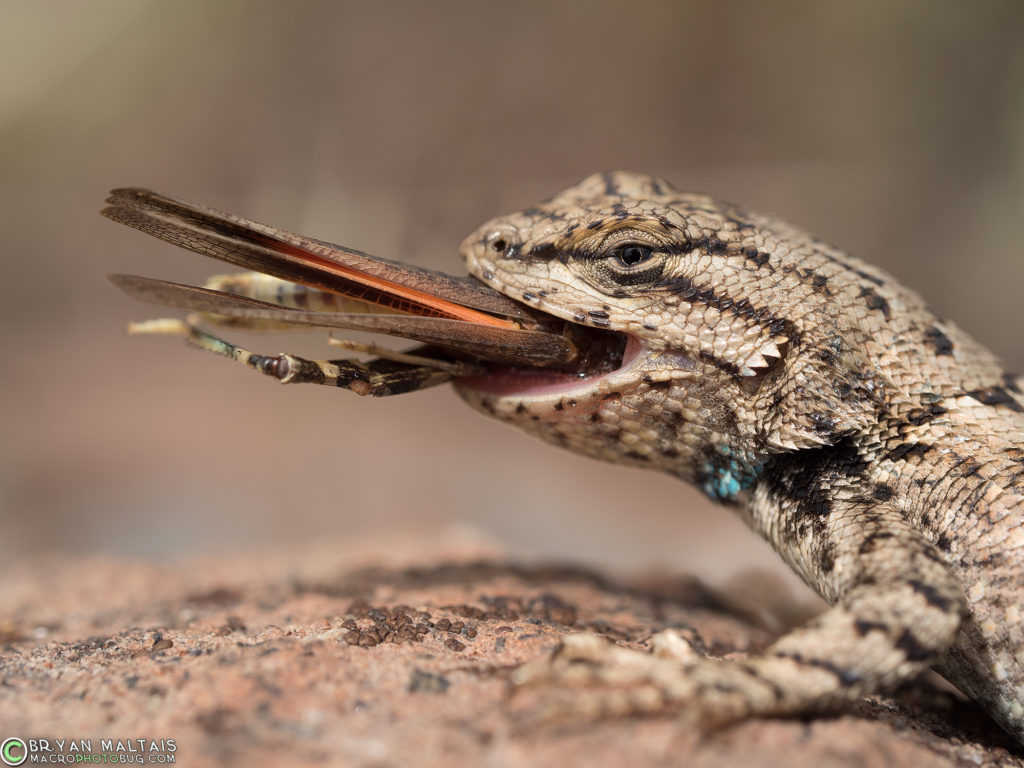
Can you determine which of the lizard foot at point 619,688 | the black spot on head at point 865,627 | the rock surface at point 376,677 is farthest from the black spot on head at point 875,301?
the lizard foot at point 619,688

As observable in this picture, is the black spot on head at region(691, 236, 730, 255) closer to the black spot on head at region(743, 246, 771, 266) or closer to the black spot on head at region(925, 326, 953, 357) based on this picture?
the black spot on head at region(743, 246, 771, 266)

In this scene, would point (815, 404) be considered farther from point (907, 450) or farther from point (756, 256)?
point (756, 256)

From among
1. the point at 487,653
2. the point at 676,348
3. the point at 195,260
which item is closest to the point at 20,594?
the point at 487,653

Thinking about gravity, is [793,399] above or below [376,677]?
above

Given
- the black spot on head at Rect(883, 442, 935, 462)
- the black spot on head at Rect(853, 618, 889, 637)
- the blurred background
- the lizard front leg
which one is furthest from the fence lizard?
the blurred background

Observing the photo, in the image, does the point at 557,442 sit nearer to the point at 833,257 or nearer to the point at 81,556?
the point at 833,257

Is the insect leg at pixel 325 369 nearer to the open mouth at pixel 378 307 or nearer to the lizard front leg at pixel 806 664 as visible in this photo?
the open mouth at pixel 378 307

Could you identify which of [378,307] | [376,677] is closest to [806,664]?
[376,677]
